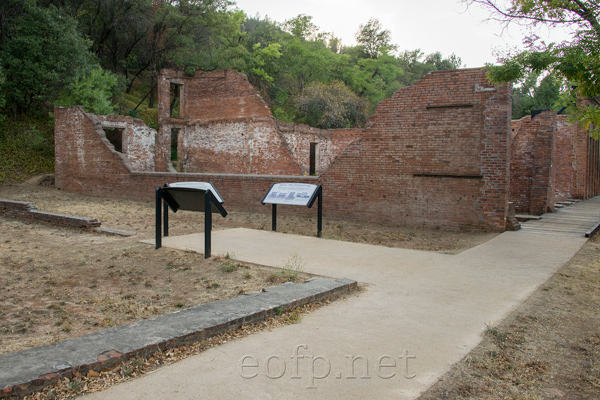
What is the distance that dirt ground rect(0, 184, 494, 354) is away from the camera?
176 inches

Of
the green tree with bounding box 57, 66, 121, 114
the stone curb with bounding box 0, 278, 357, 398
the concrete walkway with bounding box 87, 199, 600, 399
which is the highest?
the green tree with bounding box 57, 66, 121, 114

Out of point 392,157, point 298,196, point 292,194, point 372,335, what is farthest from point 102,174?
point 372,335

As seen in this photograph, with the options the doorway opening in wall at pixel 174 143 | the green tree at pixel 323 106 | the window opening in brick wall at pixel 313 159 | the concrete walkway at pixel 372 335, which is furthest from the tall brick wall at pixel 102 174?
the green tree at pixel 323 106

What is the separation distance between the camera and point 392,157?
11.7 meters

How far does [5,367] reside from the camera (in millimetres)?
2865

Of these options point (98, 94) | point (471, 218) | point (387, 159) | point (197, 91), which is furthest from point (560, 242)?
point (197, 91)

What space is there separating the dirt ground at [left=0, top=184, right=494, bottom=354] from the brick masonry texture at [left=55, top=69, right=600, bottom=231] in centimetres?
102

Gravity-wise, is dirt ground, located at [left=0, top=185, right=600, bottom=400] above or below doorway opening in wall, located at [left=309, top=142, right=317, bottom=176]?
below

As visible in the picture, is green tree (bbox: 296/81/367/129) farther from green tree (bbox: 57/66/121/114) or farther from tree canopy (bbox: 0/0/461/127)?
green tree (bbox: 57/66/121/114)

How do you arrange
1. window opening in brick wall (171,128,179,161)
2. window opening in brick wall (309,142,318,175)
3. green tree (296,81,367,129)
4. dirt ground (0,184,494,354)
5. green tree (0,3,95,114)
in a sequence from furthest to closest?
1. green tree (296,81,367,129)
2. window opening in brick wall (171,128,179,161)
3. window opening in brick wall (309,142,318,175)
4. green tree (0,3,95,114)
5. dirt ground (0,184,494,354)

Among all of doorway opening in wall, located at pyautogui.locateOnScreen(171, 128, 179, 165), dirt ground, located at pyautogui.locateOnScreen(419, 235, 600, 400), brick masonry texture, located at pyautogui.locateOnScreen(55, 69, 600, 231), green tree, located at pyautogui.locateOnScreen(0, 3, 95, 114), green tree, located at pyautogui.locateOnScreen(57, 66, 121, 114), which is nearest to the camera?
dirt ground, located at pyautogui.locateOnScreen(419, 235, 600, 400)

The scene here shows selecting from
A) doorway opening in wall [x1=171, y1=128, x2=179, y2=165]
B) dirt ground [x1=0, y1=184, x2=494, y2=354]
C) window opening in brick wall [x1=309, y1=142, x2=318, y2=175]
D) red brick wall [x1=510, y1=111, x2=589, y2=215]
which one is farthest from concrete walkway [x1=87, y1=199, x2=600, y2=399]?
doorway opening in wall [x1=171, y1=128, x2=179, y2=165]

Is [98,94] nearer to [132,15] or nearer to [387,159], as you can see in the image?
[132,15]

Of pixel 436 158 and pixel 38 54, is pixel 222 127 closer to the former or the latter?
pixel 38 54
